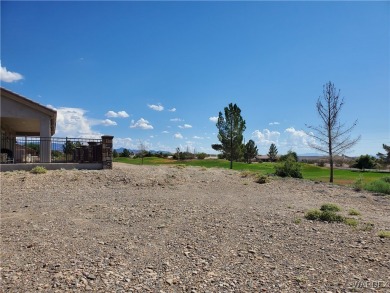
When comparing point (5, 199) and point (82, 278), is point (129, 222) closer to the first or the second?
point (82, 278)

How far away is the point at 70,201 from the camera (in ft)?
28.6

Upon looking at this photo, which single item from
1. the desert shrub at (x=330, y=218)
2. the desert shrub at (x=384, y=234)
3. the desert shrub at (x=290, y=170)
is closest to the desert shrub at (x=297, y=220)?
the desert shrub at (x=330, y=218)

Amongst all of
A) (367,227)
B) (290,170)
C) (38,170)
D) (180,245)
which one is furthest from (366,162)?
(180,245)

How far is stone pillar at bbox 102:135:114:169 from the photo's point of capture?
15.1 meters

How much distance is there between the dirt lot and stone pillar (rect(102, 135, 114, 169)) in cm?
490

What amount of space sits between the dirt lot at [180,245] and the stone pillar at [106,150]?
490 centimetres

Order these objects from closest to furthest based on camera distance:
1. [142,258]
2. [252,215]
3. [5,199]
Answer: [142,258] → [252,215] → [5,199]

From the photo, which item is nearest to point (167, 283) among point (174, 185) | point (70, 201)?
point (70, 201)

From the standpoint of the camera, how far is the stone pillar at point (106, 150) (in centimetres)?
1512

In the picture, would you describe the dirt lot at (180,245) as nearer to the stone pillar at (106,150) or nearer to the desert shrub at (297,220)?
the desert shrub at (297,220)

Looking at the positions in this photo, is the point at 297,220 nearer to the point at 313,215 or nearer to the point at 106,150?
the point at 313,215

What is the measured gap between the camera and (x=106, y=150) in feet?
49.8

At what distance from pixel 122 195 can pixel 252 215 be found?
463 centimetres

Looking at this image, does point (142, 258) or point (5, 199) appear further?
point (5, 199)
